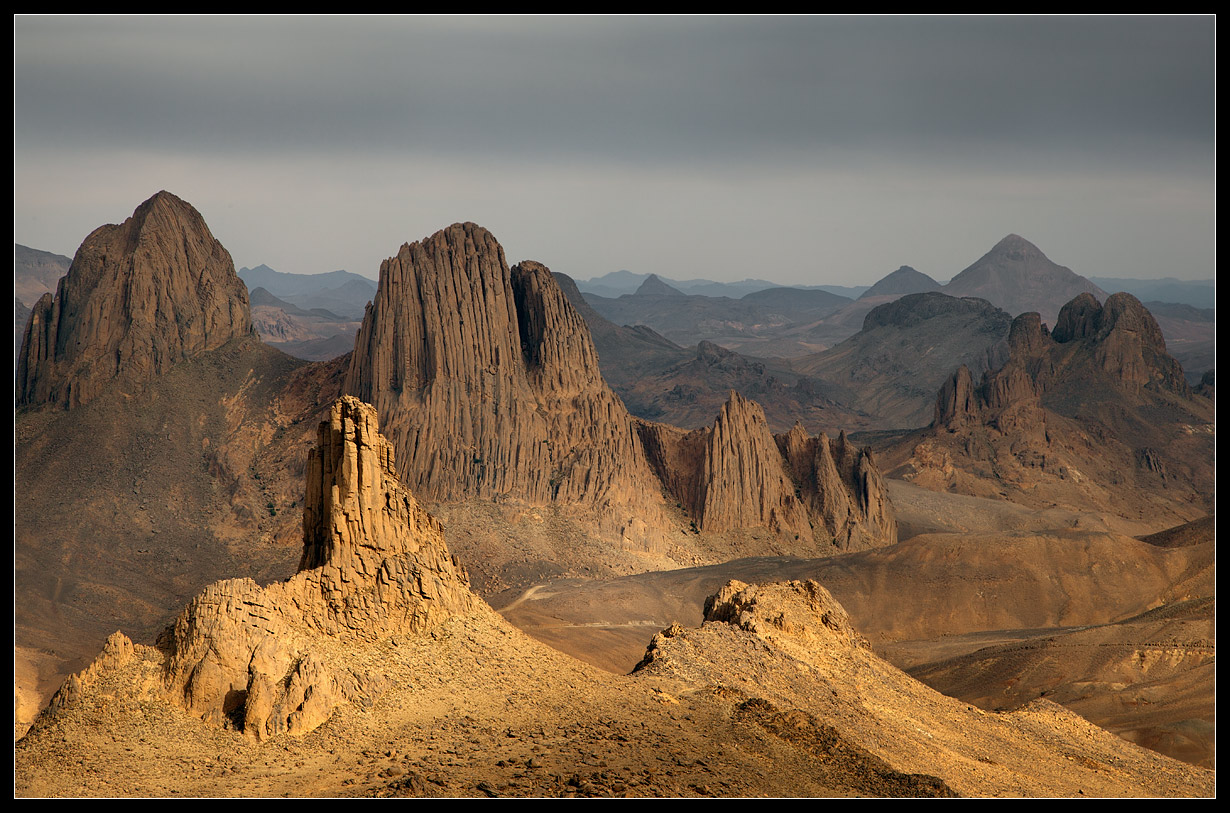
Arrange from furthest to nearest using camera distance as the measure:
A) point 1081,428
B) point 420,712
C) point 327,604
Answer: point 1081,428
point 327,604
point 420,712

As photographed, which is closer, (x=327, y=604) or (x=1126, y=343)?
(x=327, y=604)

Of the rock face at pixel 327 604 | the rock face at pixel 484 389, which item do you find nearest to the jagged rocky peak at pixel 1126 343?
the rock face at pixel 484 389

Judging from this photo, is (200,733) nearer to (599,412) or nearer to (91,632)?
(91,632)

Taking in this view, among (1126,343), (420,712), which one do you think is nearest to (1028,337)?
(1126,343)

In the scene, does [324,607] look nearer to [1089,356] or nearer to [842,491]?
[842,491]

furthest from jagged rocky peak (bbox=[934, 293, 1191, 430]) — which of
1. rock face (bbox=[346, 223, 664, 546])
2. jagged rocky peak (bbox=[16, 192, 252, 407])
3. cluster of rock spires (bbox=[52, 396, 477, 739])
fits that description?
cluster of rock spires (bbox=[52, 396, 477, 739])
